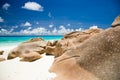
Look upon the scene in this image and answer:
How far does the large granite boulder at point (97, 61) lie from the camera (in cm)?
212

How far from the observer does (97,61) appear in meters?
2.29

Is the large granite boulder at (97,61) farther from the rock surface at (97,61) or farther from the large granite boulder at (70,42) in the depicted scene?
the large granite boulder at (70,42)

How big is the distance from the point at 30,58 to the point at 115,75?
221 cm

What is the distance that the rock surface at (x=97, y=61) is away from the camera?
212 centimetres

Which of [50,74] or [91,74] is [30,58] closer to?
[50,74]

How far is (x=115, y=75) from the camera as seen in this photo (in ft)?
6.68

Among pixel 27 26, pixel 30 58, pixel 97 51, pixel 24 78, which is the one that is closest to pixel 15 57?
pixel 30 58

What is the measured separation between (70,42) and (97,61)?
1887 mm

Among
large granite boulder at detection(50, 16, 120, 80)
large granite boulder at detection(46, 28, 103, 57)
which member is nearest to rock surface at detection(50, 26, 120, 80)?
large granite boulder at detection(50, 16, 120, 80)

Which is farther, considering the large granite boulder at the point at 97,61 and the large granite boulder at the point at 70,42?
the large granite boulder at the point at 70,42

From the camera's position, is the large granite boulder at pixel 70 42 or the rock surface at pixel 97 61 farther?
the large granite boulder at pixel 70 42

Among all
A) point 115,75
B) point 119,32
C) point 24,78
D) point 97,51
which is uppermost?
point 119,32

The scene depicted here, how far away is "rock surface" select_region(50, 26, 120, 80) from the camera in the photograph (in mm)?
2121

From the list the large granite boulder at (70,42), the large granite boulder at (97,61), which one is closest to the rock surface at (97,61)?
the large granite boulder at (97,61)
